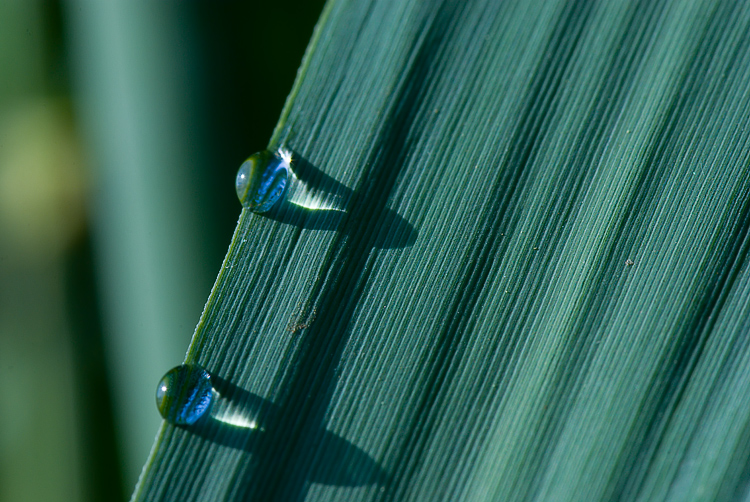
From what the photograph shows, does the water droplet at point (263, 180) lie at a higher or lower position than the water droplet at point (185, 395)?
higher

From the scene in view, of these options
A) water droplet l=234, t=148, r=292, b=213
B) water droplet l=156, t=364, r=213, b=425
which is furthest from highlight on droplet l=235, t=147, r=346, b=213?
water droplet l=156, t=364, r=213, b=425

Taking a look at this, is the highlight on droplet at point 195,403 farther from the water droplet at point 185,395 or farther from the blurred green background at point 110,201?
the blurred green background at point 110,201

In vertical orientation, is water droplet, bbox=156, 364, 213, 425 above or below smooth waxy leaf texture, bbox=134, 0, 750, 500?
below

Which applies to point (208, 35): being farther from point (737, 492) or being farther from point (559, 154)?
point (737, 492)

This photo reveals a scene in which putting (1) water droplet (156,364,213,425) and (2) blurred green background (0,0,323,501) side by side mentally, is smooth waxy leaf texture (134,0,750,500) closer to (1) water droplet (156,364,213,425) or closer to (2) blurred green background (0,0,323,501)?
(1) water droplet (156,364,213,425)

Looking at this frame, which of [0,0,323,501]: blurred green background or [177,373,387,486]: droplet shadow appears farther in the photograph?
[0,0,323,501]: blurred green background

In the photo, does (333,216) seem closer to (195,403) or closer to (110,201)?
(195,403)

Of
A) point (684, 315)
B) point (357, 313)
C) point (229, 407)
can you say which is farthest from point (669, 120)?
point (229, 407)

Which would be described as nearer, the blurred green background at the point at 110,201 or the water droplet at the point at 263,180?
the water droplet at the point at 263,180

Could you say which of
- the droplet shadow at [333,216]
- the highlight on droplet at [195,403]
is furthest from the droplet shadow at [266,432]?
the droplet shadow at [333,216]
